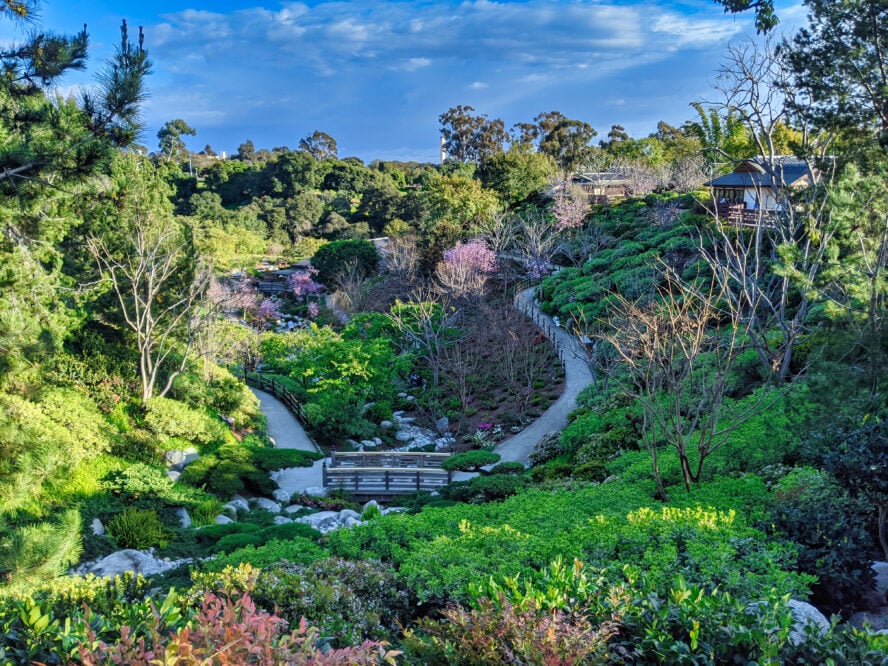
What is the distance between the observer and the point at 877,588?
19.1 feet

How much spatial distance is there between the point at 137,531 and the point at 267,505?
330 centimetres

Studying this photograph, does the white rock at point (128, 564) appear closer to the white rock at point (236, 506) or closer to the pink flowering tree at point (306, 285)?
the white rock at point (236, 506)

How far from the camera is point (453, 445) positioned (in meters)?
17.6

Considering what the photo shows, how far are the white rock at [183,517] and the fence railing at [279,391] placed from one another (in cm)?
700

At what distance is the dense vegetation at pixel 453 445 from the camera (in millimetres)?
4320

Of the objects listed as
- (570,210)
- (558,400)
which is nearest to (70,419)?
(558,400)

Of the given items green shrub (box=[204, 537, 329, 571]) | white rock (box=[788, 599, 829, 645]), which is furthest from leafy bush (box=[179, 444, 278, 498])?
white rock (box=[788, 599, 829, 645])

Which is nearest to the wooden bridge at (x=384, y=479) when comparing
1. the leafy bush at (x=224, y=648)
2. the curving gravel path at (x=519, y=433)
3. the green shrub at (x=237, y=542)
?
the curving gravel path at (x=519, y=433)

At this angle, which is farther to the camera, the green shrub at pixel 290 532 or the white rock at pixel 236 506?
the white rock at pixel 236 506

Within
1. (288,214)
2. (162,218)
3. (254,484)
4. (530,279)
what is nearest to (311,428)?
(254,484)

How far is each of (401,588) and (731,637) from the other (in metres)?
2.87

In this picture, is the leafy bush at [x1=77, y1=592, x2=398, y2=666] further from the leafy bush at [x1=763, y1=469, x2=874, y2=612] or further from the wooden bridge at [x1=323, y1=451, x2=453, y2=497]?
the wooden bridge at [x1=323, y1=451, x2=453, y2=497]

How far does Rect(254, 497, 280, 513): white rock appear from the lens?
11.9 metres

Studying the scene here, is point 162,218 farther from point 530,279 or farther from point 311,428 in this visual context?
point 530,279
